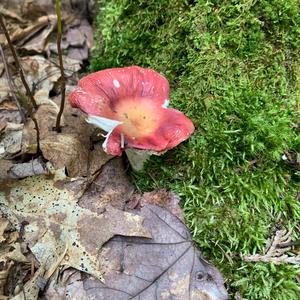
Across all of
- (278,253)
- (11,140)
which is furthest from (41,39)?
(278,253)

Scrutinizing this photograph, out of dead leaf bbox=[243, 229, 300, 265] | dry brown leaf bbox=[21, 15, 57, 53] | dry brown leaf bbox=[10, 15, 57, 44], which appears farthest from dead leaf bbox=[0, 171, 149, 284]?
dry brown leaf bbox=[10, 15, 57, 44]

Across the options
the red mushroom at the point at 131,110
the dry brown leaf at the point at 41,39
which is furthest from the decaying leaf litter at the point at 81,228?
the dry brown leaf at the point at 41,39

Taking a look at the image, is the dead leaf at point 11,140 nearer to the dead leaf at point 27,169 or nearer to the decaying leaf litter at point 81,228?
the decaying leaf litter at point 81,228

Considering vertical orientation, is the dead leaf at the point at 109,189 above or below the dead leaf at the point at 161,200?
below

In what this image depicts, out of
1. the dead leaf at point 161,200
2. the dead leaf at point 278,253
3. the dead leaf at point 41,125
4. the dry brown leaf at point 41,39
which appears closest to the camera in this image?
the dead leaf at point 278,253

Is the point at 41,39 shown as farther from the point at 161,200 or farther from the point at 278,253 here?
the point at 278,253
